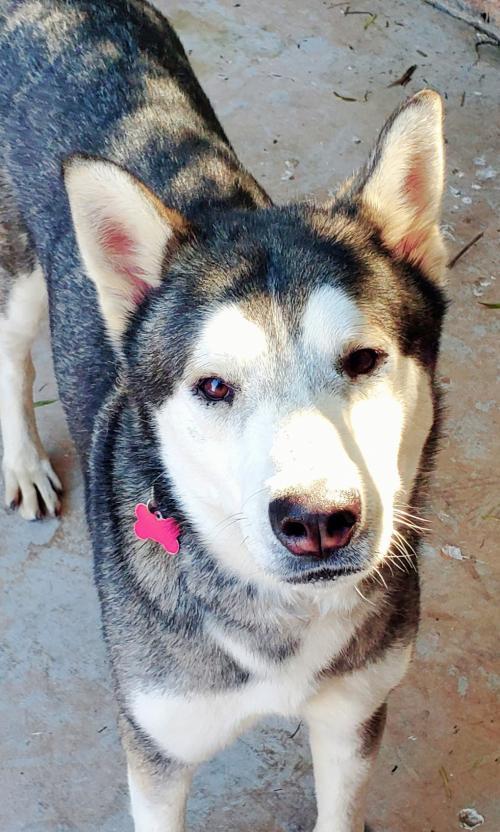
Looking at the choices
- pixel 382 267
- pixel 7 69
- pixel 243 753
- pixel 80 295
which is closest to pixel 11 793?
pixel 243 753

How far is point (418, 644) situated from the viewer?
3.34 m

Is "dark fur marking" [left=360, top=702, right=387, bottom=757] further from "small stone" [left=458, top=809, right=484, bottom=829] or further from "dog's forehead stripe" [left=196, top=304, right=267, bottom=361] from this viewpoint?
"dog's forehead stripe" [left=196, top=304, right=267, bottom=361]

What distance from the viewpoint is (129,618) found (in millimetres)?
2443

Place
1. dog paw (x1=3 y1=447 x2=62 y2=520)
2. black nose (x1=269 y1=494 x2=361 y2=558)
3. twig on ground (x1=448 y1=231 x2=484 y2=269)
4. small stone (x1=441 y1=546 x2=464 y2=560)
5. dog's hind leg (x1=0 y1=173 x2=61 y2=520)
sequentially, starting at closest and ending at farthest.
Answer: black nose (x1=269 y1=494 x2=361 y2=558) < dog's hind leg (x1=0 y1=173 x2=61 y2=520) < small stone (x1=441 y1=546 x2=464 y2=560) < dog paw (x1=3 y1=447 x2=62 y2=520) < twig on ground (x1=448 y1=231 x2=484 y2=269)

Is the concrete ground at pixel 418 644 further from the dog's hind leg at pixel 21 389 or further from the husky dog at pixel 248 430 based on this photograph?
the husky dog at pixel 248 430

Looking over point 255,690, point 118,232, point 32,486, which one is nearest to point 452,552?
point 255,690

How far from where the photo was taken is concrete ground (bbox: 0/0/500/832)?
3.03 m

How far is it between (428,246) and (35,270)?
1509 mm

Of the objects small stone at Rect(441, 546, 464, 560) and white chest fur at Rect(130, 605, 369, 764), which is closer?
white chest fur at Rect(130, 605, 369, 764)

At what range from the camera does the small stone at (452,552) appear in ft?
11.6

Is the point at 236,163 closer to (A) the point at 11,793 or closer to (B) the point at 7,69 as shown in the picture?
(B) the point at 7,69

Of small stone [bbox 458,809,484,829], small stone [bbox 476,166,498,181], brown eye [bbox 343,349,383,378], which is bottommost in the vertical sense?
small stone [bbox 458,809,484,829]

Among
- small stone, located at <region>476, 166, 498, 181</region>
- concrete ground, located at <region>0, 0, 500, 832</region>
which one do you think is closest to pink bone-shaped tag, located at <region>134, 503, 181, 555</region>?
concrete ground, located at <region>0, 0, 500, 832</region>

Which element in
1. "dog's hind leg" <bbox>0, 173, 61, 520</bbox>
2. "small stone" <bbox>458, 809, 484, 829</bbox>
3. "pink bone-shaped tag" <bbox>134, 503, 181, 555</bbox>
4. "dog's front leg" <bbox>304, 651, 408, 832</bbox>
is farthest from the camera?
"dog's hind leg" <bbox>0, 173, 61, 520</bbox>
